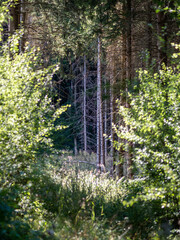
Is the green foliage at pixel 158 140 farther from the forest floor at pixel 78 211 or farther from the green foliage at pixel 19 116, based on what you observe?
the green foliage at pixel 19 116

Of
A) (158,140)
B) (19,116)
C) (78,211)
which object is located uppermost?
(19,116)

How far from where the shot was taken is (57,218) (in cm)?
528

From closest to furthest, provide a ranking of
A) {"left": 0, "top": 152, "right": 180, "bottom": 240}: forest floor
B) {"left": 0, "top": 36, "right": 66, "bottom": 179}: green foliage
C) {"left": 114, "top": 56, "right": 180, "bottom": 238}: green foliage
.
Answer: {"left": 0, "top": 152, "right": 180, "bottom": 240}: forest floor, {"left": 0, "top": 36, "right": 66, "bottom": 179}: green foliage, {"left": 114, "top": 56, "right": 180, "bottom": 238}: green foliage

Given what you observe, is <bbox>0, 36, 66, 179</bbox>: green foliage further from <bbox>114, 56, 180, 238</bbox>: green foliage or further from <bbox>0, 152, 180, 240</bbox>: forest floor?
<bbox>114, 56, 180, 238</bbox>: green foliage

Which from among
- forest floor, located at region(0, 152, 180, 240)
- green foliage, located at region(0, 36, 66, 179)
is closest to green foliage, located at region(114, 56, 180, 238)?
forest floor, located at region(0, 152, 180, 240)

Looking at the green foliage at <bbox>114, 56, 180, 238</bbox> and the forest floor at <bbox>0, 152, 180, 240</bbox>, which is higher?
the green foliage at <bbox>114, 56, 180, 238</bbox>

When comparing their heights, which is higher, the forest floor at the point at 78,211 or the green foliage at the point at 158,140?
the green foliage at the point at 158,140

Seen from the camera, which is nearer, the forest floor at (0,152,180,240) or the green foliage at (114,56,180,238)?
the forest floor at (0,152,180,240)

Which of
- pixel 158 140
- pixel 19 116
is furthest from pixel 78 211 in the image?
pixel 158 140

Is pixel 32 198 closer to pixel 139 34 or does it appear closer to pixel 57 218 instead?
pixel 57 218

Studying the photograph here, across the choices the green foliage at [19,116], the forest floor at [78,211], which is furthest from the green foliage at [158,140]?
the green foliage at [19,116]

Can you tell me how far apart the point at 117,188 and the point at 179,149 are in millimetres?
2775

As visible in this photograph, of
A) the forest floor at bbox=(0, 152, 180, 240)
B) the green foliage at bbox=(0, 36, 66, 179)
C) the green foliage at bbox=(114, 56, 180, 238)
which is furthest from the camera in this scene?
the green foliage at bbox=(114, 56, 180, 238)

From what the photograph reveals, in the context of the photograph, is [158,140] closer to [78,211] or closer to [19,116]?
[78,211]
